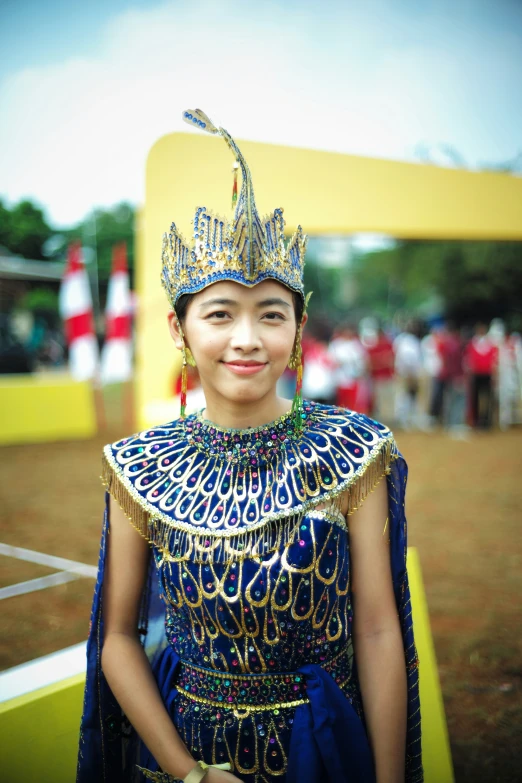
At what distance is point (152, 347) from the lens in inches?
226

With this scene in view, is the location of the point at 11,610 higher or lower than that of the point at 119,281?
lower

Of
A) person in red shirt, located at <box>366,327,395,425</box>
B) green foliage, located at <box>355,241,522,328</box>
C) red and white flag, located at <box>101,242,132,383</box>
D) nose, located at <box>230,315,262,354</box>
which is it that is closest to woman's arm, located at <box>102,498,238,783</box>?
nose, located at <box>230,315,262,354</box>

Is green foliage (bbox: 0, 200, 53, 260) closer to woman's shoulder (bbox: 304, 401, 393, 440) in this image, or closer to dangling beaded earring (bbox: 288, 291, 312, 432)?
dangling beaded earring (bbox: 288, 291, 312, 432)

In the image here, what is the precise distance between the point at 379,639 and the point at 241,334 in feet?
2.64

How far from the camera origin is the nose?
1.45 meters

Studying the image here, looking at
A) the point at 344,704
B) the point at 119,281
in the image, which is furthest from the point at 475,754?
the point at 119,281

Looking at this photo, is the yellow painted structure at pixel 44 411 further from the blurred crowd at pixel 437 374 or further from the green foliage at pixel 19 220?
the green foliage at pixel 19 220

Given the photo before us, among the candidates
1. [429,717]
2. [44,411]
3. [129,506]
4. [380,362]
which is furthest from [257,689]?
[380,362]

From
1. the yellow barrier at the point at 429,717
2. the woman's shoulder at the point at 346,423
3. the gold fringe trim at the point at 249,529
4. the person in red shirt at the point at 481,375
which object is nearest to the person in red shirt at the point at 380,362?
the person in red shirt at the point at 481,375

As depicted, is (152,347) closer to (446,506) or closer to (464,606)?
(464,606)

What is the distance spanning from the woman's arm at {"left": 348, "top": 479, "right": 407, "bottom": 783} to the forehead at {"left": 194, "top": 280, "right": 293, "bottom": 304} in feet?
1.76

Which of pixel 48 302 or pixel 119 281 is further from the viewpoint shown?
pixel 48 302

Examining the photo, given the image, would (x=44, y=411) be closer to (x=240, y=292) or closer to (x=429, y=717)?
(x=429, y=717)

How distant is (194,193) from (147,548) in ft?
9.93
